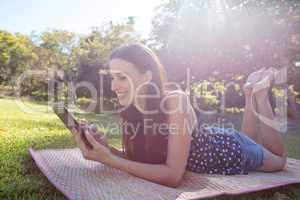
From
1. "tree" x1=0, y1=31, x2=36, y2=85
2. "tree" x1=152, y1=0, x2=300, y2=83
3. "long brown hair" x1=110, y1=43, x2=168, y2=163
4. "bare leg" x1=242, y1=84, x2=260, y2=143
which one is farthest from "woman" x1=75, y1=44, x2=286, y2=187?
"tree" x1=0, y1=31, x2=36, y2=85

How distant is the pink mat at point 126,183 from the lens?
1.36 meters

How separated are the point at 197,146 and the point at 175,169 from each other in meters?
0.36

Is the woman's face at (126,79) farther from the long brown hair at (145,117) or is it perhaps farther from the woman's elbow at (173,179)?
the woman's elbow at (173,179)

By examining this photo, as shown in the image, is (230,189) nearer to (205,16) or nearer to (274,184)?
(274,184)

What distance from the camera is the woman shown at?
1430 millimetres

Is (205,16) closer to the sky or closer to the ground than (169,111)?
closer to the sky

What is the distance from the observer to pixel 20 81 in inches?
811

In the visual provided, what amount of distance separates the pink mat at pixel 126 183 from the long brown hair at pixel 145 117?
0.17 meters

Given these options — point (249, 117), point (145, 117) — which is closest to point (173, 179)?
point (145, 117)

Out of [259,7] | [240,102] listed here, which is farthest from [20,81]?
[259,7]

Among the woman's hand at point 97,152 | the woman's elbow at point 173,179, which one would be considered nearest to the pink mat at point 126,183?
the woman's elbow at point 173,179

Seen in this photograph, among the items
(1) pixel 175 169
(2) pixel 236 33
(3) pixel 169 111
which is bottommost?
(1) pixel 175 169

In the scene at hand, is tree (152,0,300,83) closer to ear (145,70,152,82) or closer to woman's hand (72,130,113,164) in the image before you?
ear (145,70,152,82)

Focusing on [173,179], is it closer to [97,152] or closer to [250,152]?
[97,152]
